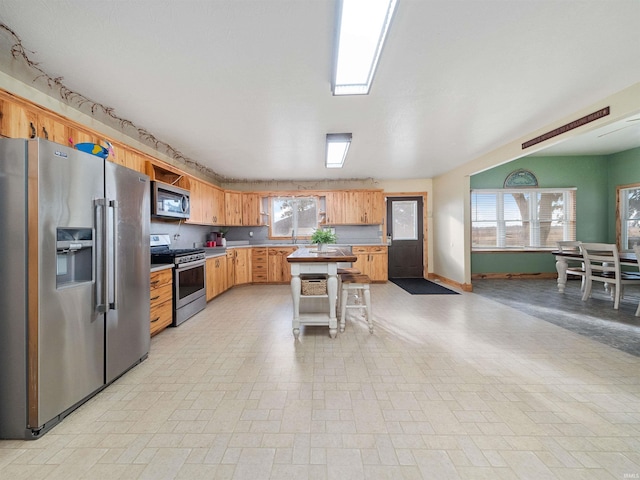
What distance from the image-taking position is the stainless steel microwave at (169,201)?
3465 millimetres

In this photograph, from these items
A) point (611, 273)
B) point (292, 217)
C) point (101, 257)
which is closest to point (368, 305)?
point (101, 257)

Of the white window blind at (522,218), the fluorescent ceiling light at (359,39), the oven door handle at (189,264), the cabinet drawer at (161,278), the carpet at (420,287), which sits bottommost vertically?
the carpet at (420,287)

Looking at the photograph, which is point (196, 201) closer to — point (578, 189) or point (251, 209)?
point (251, 209)

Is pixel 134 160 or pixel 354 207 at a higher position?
pixel 134 160

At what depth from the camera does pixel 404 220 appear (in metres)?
6.86

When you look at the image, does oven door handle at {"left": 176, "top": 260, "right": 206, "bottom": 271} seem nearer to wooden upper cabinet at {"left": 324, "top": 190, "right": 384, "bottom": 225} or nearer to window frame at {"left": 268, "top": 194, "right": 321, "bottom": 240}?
window frame at {"left": 268, "top": 194, "right": 321, "bottom": 240}

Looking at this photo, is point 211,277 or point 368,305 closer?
point 368,305

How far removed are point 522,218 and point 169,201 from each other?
25.2ft

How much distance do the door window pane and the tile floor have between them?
4.09 m

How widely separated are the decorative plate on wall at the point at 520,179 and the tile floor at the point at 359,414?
4460 mm

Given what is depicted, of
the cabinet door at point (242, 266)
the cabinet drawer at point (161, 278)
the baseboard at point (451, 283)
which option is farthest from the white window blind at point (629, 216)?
the cabinet drawer at point (161, 278)

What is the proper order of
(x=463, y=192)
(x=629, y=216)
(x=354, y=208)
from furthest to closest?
1. (x=354, y=208)
2. (x=629, y=216)
3. (x=463, y=192)

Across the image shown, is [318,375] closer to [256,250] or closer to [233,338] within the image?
[233,338]

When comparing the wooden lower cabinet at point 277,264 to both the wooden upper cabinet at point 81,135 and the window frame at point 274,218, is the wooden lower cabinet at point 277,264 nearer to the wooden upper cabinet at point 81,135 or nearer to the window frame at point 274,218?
the window frame at point 274,218
